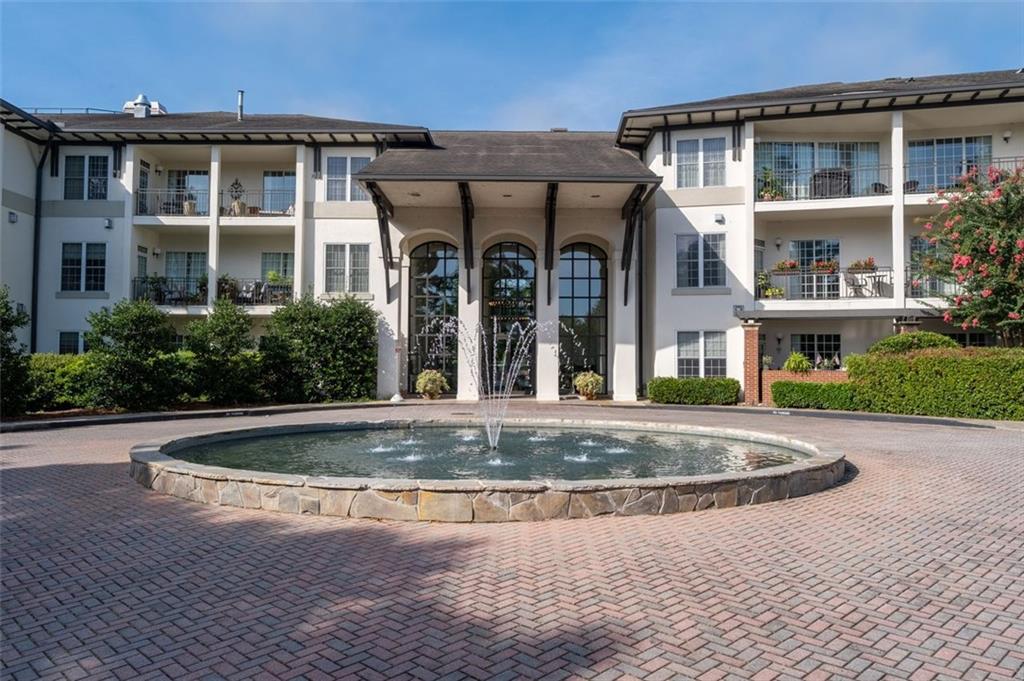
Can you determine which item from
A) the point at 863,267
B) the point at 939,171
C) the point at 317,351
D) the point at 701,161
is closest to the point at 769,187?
the point at 701,161

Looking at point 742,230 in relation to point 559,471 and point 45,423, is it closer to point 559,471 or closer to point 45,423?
point 559,471

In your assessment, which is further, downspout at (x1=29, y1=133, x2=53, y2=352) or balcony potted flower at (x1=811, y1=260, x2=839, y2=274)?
downspout at (x1=29, y1=133, x2=53, y2=352)

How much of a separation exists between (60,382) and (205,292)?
734cm

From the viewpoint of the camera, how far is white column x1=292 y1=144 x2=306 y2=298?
79.7 ft

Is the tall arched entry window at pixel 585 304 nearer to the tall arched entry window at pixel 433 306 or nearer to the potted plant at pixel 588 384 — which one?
the potted plant at pixel 588 384

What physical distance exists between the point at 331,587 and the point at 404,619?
0.82 meters

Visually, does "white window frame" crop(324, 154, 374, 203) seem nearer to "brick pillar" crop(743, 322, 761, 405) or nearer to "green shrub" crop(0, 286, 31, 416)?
"green shrub" crop(0, 286, 31, 416)

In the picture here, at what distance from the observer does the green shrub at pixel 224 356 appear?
66.0 feet

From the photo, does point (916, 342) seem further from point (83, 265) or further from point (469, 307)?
point (83, 265)

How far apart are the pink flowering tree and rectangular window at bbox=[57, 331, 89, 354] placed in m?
29.9

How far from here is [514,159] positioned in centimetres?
2281

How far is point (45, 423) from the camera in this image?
1526 centimetres

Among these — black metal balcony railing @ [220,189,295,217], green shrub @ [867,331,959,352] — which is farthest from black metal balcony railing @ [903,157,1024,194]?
black metal balcony railing @ [220,189,295,217]

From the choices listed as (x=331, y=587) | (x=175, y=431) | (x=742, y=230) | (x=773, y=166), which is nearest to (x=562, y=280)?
(x=742, y=230)
